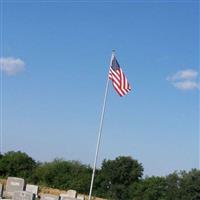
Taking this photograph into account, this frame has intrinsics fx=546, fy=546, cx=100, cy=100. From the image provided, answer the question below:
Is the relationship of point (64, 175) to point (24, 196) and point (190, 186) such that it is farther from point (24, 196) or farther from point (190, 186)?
point (24, 196)

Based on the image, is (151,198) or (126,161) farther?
(126,161)

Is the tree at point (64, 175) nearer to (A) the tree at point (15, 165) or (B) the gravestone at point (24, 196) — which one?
(A) the tree at point (15, 165)

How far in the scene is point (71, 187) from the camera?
207ft

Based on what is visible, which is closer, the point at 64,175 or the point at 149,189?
the point at 149,189

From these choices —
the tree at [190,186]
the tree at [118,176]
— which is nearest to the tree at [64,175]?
the tree at [118,176]

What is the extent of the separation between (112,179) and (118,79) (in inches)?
1832

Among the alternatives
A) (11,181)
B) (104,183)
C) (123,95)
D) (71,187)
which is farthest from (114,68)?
(104,183)

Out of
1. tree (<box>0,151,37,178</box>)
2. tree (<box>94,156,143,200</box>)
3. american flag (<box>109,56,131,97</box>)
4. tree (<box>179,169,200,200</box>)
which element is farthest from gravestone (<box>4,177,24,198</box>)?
tree (<box>179,169,200,200</box>)

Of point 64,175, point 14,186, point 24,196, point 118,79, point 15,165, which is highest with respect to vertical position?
point 118,79

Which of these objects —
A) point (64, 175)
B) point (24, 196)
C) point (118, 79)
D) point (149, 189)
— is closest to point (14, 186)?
point (24, 196)

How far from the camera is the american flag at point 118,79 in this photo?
2488 cm

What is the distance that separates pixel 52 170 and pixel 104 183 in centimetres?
677

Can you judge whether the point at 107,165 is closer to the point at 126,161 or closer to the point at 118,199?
the point at 126,161

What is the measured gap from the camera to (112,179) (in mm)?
70375
